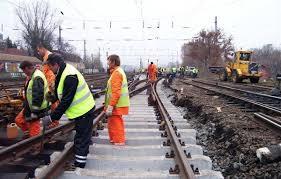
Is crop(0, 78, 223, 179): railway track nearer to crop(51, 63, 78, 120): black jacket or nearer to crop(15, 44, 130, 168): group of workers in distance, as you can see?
crop(15, 44, 130, 168): group of workers in distance

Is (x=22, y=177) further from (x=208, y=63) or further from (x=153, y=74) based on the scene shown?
(x=208, y=63)

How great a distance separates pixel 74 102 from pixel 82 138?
549 millimetres

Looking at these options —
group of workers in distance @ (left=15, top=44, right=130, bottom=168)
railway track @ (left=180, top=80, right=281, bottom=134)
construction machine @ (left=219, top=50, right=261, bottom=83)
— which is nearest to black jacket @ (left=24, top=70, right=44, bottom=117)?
group of workers in distance @ (left=15, top=44, right=130, bottom=168)

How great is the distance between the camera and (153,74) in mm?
22797

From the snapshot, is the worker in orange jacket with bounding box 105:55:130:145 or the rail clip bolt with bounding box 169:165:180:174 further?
the worker in orange jacket with bounding box 105:55:130:145

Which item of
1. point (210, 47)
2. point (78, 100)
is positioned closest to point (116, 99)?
point (78, 100)

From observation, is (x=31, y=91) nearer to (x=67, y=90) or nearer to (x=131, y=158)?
(x=67, y=90)

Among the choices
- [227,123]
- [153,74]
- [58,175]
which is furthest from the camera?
[153,74]

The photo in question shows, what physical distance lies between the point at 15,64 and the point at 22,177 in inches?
2003

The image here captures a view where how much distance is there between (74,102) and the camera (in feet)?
19.0

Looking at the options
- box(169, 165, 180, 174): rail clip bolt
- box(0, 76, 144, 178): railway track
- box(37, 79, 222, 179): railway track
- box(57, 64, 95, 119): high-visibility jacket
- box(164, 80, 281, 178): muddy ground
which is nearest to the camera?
box(37, 79, 222, 179): railway track

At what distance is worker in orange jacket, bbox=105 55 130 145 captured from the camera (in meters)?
6.91

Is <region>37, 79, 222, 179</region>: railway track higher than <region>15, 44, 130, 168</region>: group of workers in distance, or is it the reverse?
<region>15, 44, 130, 168</region>: group of workers in distance

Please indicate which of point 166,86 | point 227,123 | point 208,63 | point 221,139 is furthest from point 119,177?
point 208,63
